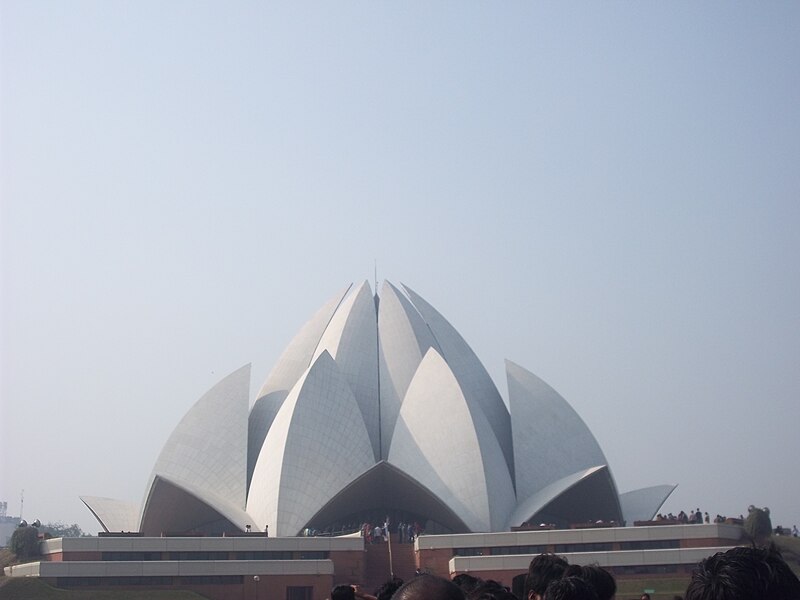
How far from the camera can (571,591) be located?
3.80 meters

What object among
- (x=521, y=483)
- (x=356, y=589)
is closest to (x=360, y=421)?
(x=521, y=483)

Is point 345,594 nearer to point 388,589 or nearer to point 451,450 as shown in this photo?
point 388,589

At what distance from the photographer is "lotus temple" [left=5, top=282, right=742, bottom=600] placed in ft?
92.2

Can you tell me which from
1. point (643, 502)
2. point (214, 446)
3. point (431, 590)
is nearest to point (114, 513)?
point (214, 446)

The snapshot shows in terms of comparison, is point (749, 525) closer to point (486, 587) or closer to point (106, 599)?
point (106, 599)

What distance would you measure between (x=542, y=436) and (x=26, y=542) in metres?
15.6

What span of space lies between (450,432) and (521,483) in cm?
Result: 309

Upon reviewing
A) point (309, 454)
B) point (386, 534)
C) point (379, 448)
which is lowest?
point (386, 534)

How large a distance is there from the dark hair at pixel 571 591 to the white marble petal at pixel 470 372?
3115 cm

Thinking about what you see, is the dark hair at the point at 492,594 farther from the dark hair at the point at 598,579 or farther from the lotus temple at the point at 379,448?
the lotus temple at the point at 379,448

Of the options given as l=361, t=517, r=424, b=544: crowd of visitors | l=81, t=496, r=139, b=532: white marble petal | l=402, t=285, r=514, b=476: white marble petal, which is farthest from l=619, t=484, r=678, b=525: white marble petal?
l=81, t=496, r=139, b=532: white marble petal

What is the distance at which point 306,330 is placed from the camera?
40.2 m

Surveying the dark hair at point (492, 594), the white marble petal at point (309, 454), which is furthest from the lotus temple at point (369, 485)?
the dark hair at point (492, 594)

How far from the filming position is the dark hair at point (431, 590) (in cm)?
280
